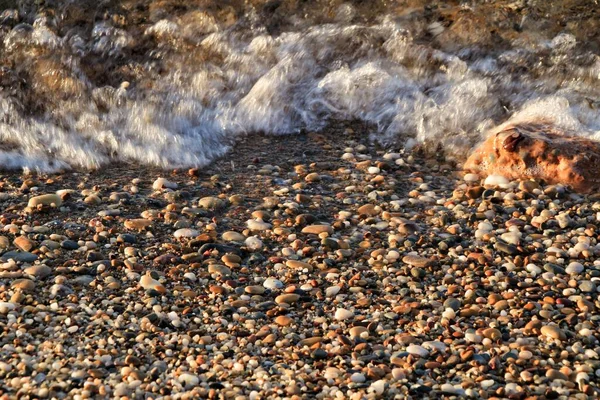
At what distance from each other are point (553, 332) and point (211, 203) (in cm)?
206

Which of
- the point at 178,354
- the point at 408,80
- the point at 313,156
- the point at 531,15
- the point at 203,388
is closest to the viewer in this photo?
the point at 203,388

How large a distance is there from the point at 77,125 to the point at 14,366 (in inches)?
110

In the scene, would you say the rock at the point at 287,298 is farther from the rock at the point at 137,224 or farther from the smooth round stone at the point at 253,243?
the rock at the point at 137,224

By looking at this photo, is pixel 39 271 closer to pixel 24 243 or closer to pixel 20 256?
pixel 20 256

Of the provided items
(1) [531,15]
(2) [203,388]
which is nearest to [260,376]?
(2) [203,388]

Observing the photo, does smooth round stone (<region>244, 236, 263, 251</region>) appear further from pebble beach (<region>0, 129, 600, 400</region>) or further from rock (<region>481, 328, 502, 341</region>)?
rock (<region>481, 328, 502, 341</region>)

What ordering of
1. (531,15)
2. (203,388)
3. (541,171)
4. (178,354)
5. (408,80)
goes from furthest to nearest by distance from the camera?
(531,15) → (408,80) → (541,171) → (178,354) → (203,388)

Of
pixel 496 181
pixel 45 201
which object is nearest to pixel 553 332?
pixel 496 181

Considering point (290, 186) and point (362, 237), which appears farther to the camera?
point (290, 186)

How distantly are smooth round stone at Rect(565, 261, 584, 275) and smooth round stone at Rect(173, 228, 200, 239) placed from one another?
6.10 feet

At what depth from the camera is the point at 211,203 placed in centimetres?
474

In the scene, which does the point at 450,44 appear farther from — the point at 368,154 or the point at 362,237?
the point at 362,237

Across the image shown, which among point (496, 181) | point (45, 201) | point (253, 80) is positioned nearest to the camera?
point (45, 201)

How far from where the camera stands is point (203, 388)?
315cm
